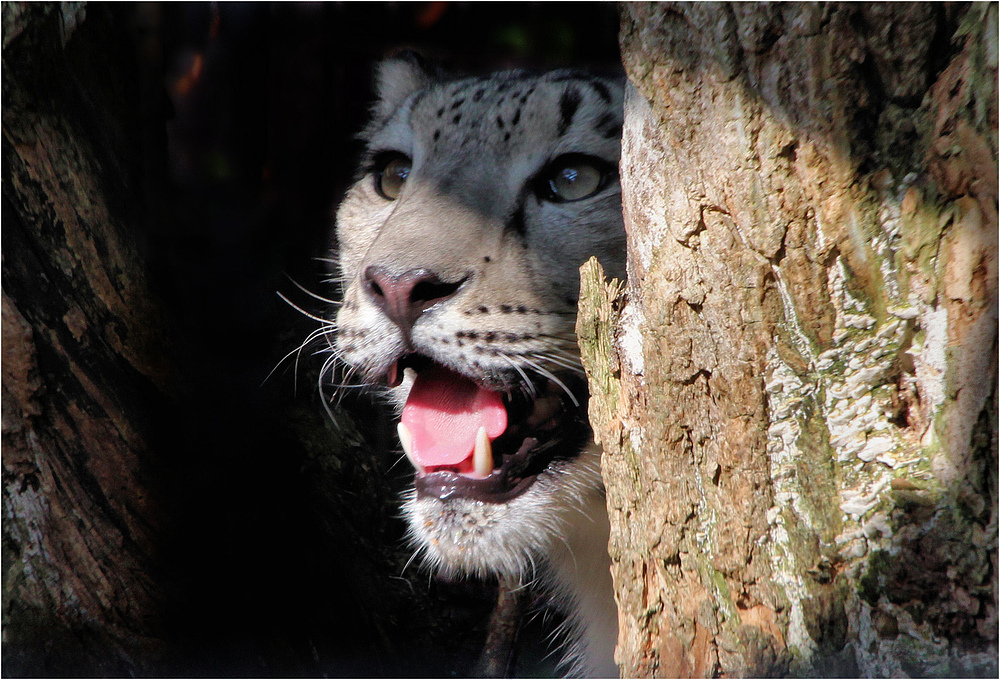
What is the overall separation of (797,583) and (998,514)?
32 cm

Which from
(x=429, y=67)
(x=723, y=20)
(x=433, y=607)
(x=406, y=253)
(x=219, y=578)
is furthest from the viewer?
(x=433, y=607)

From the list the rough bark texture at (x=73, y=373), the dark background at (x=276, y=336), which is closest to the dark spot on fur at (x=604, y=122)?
the dark background at (x=276, y=336)

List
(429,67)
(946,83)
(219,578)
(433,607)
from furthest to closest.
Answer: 1. (433,607)
2. (429,67)
3. (219,578)
4. (946,83)

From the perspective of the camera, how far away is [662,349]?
55.9 inches

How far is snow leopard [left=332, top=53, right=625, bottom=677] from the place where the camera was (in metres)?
1.98

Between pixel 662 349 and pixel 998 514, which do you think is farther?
pixel 662 349

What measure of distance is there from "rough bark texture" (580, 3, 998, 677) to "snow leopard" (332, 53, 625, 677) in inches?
22.0

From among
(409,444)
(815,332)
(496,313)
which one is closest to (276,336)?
(409,444)

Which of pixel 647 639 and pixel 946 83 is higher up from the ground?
pixel 946 83

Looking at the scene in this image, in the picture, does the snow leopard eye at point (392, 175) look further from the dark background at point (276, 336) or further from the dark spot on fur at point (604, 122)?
the dark spot on fur at point (604, 122)

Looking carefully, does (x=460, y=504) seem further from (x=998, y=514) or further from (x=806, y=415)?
(x=998, y=514)

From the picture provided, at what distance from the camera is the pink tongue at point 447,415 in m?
2.11

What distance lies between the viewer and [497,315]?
1.96 metres

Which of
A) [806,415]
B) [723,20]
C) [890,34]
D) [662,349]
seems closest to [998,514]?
[806,415]
